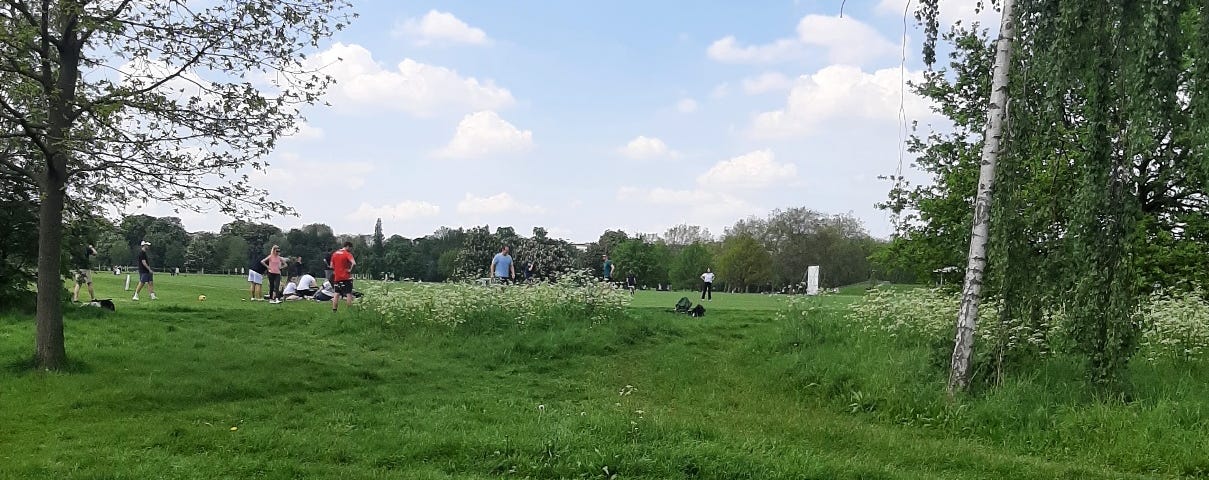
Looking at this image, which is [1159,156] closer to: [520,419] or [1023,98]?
[1023,98]

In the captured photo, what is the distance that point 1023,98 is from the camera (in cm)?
796

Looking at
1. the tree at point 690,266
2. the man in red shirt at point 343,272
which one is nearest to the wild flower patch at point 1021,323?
the man in red shirt at point 343,272

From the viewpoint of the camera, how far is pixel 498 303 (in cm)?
1473

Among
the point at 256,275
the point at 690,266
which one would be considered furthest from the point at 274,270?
the point at 690,266

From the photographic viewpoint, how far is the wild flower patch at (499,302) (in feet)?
46.2

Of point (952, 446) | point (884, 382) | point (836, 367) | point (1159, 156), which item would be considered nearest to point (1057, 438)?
point (952, 446)

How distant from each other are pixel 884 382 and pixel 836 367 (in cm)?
108

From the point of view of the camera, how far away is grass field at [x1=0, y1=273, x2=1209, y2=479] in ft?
18.3

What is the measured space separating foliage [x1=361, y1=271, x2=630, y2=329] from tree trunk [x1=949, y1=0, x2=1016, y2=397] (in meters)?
7.80

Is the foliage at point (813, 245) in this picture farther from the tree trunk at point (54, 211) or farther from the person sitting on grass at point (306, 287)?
the tree trunk at point (54, 211)

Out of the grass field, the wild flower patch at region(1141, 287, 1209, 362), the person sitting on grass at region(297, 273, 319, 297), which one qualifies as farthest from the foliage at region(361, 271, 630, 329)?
the wild flower patch at region(1141, 287, 1209, 362)

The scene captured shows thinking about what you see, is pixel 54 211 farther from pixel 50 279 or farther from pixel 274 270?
pixel 274 270

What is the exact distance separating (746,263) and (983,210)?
69.1m

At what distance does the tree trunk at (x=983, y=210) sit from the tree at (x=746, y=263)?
6872cm
